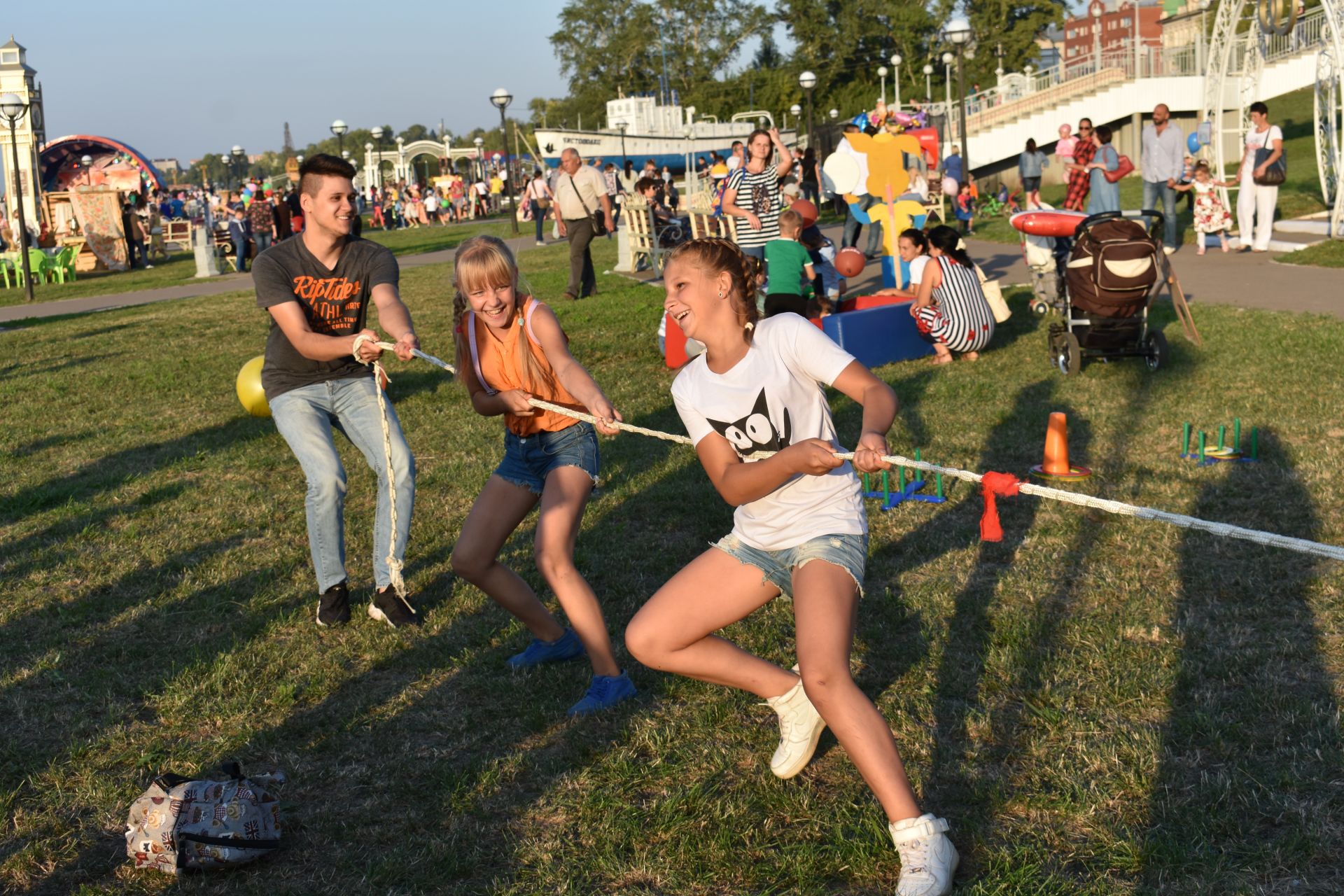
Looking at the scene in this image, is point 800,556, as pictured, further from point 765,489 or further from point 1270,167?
point 1270,167

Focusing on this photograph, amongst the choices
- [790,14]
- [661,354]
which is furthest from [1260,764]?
[790,14]

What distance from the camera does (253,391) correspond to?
10.4 m

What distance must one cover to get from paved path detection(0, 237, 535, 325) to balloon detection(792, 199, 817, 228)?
7.28 m

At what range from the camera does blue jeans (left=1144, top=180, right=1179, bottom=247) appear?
54.6 ft

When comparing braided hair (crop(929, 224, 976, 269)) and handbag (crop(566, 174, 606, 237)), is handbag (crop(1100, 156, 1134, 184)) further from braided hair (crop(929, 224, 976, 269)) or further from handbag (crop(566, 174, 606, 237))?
handbag (crop(566, 174, 606, 237))

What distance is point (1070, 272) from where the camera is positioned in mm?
9617

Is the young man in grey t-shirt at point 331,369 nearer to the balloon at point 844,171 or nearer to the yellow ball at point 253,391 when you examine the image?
the yellow ball at point 253,391

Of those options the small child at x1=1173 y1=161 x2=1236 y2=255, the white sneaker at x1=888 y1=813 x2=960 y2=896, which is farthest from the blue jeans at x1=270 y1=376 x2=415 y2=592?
the small child at x1=1173 y1=161 x2=1236 y2=255

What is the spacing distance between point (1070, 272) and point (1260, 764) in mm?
6485

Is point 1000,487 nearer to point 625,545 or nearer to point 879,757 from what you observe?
point 879,757

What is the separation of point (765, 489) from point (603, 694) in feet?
4.64

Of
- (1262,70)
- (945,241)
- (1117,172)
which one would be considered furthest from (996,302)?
(1262,70)

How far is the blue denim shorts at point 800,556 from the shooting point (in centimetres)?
350

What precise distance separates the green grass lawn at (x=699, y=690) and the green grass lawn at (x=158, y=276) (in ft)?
43.9
